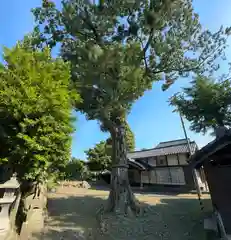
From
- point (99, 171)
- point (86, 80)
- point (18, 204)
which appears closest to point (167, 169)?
point (99, 171)

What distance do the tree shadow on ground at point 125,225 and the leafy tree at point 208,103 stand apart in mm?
6918

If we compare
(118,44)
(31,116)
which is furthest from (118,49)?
(31,116)

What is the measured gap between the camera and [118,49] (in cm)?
912

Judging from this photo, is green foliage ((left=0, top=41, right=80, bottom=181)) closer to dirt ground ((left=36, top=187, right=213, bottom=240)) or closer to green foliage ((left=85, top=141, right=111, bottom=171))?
dirt ground ((left=36, top=187, right=213, bottom=240))

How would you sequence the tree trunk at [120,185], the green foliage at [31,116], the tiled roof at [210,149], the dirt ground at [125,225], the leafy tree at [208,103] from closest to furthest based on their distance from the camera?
the green foliage at [31,116], the tiled roof at [210,149], the dirt ground at [125,225], the tree trunk at [120,185], the leafy tree at [208,103]

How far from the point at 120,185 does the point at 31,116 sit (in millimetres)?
6728

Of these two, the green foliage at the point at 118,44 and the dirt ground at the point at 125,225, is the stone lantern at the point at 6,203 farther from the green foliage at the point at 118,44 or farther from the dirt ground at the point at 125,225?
the green foliage at the point at 118,44

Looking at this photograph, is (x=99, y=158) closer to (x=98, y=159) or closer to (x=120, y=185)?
(x=98, y=159)

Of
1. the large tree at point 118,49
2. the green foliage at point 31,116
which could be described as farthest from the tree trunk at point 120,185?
the green foliage at point 31,116

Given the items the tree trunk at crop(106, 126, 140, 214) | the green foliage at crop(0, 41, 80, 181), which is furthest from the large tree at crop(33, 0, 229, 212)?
the green foliage at crop(0, 41, 80, 181)

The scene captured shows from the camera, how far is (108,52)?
Answer: 889 centimetres

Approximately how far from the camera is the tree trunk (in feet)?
30.7

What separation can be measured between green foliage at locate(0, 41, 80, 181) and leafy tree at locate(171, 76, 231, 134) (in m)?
11.8

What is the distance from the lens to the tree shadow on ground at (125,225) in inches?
272
